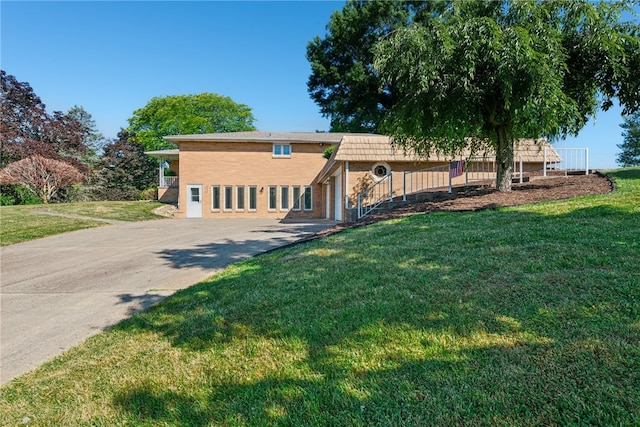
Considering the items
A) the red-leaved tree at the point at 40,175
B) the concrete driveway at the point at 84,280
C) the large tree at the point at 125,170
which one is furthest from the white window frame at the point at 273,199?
the large tree at the point at 125,170

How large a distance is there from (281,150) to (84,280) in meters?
18.5

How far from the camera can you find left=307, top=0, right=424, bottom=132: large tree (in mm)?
28906

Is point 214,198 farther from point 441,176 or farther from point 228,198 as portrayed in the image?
point 441,176

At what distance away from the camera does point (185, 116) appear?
127 ft

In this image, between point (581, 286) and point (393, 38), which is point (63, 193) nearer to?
point (393, 38)

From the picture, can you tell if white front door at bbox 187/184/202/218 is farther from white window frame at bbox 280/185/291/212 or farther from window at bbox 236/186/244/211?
white window frame at bbox 280/185/291/212

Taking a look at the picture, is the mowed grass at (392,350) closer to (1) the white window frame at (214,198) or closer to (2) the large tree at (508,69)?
(2) the large tree at (508,69)

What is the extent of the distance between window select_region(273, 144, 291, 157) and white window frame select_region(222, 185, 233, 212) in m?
3.76

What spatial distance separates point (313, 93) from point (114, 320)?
30.5 metres

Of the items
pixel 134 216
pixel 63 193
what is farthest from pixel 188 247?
pixel 63 193

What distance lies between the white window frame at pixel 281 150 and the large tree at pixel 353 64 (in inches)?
341

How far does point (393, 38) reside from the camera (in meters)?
9.77

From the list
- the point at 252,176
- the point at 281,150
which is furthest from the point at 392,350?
the point at 281,150

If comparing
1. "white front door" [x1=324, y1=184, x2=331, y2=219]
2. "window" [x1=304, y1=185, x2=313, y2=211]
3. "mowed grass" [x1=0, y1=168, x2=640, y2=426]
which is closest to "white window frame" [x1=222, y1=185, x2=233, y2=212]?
"window" [x1=304, y1=185, x2=313, y2=211]
